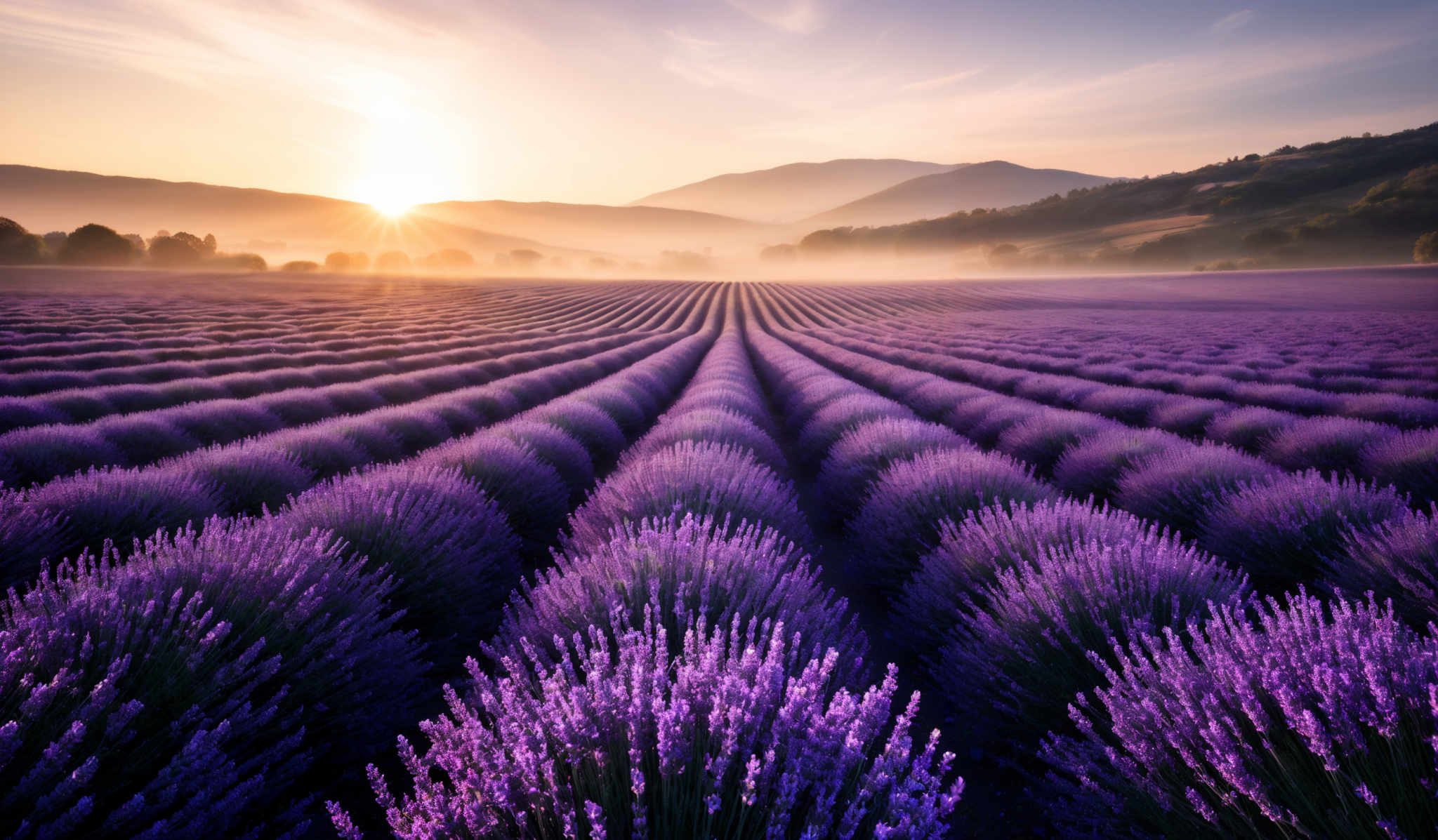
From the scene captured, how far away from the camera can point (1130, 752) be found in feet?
5.75

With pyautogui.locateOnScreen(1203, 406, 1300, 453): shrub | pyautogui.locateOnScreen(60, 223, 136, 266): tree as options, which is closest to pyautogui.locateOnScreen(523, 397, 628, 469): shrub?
pyautogui.locateOnScreen(1203, 406, 1300, 453): shrub

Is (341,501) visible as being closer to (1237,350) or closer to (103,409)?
(103,409)

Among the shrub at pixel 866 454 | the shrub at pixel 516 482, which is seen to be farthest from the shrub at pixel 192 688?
the shrub at pixel 866 454

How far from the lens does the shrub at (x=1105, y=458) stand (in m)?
4.96

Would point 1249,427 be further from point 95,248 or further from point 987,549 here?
point 95,248

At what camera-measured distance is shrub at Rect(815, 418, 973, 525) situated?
4965 millimetres

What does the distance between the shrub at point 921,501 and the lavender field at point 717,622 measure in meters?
0.03

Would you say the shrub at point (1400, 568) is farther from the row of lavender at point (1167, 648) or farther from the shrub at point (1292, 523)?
the shrub at point (1292, 523)

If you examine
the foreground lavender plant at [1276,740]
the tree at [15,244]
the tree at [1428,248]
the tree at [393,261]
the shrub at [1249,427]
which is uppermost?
the tree at [393,261]

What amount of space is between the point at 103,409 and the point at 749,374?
30.7 ft

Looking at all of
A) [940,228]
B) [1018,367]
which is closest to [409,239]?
[940,228]

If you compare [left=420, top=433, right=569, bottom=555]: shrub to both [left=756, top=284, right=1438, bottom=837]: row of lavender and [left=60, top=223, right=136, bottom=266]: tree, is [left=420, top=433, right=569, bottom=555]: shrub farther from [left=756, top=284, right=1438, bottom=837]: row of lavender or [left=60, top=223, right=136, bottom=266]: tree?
[left=60, top=223, right=136, bottom=266]: tree

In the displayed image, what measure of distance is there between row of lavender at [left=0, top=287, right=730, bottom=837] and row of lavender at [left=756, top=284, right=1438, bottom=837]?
2136 mm

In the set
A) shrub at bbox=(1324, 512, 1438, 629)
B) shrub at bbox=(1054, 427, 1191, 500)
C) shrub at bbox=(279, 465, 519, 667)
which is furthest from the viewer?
shrub at bbox=(1054, 427, 1191, 500)
